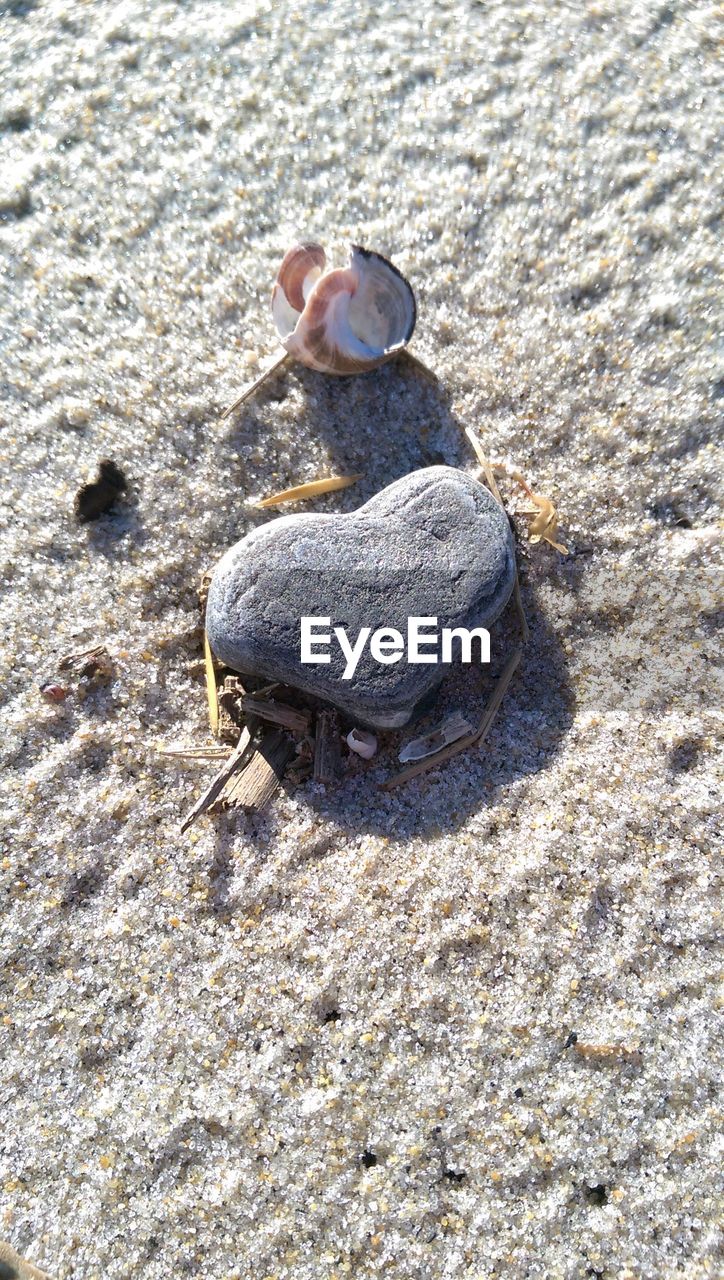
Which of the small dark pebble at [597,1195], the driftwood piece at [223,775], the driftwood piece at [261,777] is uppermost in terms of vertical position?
the driftwood piece at [223,775]

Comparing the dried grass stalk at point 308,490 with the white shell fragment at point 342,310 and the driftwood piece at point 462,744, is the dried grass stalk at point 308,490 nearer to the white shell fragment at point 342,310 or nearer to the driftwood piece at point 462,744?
the white shell fragment at point 342,310

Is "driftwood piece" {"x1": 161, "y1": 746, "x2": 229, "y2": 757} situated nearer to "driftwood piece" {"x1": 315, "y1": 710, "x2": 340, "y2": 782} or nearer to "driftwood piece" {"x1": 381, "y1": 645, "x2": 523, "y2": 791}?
"driftwood piece" {"x1": 315, "y1": 710, "x2": 340, "y2": 782}

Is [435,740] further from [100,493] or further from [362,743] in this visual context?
[100,493]

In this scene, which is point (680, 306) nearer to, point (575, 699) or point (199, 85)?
point (575, 699)

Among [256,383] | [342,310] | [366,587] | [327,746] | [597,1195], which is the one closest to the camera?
[597,1195]

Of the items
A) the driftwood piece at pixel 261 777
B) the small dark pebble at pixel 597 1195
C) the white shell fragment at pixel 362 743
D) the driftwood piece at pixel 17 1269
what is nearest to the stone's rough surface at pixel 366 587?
the white shell fragment at pixel 362 743

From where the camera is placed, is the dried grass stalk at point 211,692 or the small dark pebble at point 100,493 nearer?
the dried grass stalk at point 211,692

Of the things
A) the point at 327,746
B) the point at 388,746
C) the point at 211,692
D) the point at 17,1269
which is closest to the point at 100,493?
the point at 211,692

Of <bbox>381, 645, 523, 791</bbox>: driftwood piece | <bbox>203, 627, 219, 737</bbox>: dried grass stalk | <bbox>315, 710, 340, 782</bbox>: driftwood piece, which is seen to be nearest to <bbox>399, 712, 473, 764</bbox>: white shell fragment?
<bbox>381, 645, 523, 791</bbox>: driftwood piece
